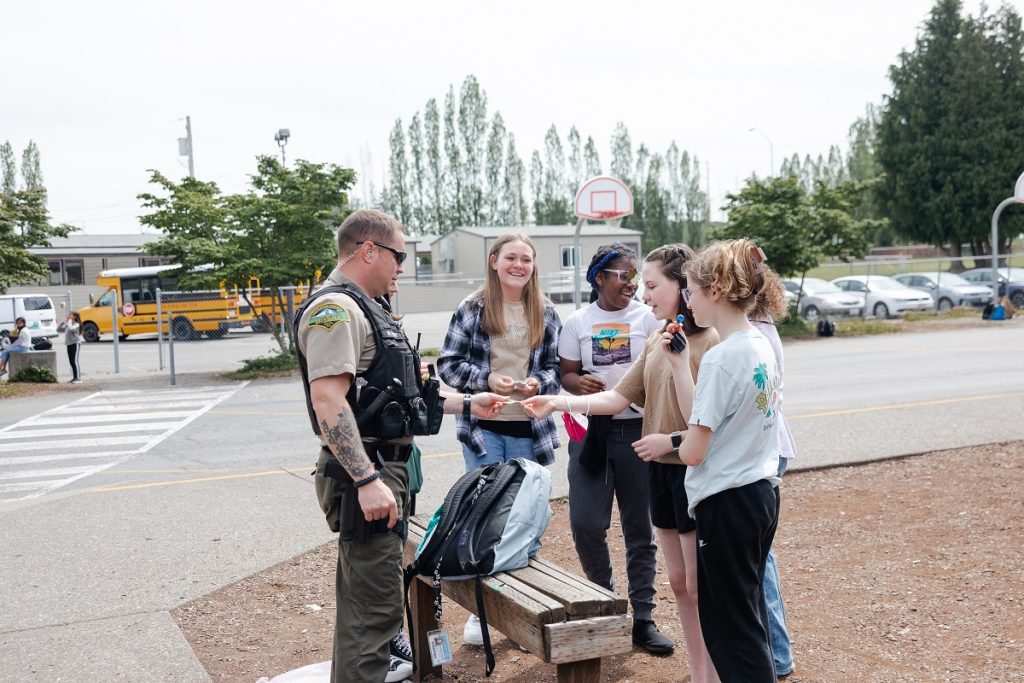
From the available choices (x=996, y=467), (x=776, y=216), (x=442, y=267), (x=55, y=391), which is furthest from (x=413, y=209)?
(x=996, y=467)

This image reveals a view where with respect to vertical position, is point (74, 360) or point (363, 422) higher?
point (363, 422)

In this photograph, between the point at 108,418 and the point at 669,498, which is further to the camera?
the point at 108,418

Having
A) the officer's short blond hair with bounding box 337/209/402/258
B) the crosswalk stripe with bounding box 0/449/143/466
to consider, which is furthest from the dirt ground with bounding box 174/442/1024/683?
the crosswalk stripe with bounding box 0/449/143/466

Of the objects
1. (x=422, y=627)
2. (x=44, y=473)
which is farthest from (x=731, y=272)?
(x=44, y=473)

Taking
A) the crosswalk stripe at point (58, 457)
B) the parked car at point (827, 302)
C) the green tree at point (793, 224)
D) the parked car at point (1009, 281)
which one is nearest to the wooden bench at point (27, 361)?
the crosswalk stripe at point (58, 457)

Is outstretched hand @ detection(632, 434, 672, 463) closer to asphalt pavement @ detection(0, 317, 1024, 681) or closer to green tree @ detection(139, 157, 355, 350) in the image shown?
asphalt pavement @ detection(0, 317, 1024, 681)

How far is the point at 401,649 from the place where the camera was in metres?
4.50

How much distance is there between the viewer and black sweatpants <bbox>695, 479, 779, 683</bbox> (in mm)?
3332

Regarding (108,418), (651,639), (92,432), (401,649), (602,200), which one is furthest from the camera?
(602,200)

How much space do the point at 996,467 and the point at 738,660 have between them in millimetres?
5669

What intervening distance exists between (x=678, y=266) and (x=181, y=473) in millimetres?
7252

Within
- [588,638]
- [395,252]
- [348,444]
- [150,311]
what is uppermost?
[395,252]

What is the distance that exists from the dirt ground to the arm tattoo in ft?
5.15

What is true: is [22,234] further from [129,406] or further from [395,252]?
[395,252]
